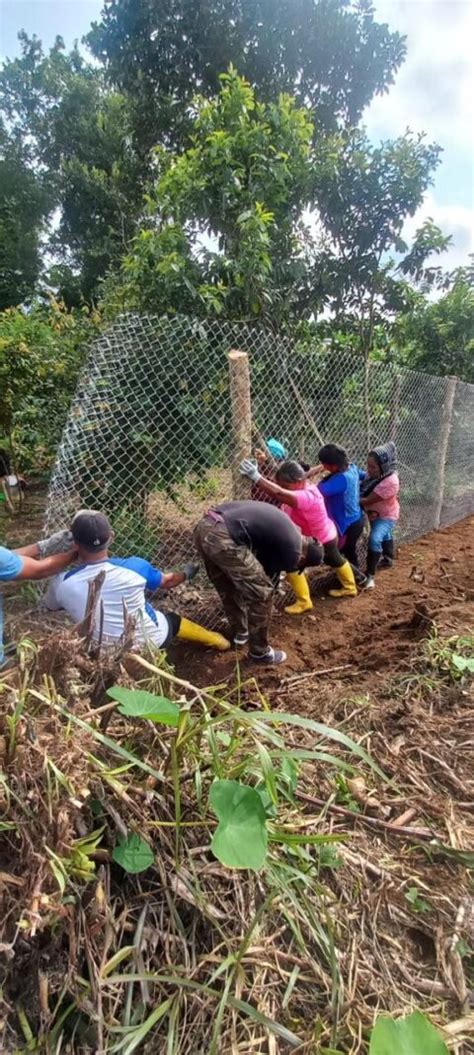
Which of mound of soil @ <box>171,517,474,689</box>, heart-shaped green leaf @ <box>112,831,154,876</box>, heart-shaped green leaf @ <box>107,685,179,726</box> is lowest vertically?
mound of soil @ <box>171,517,474,689</box>

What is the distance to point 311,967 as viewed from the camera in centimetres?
93

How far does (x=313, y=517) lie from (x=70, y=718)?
10.1 ft

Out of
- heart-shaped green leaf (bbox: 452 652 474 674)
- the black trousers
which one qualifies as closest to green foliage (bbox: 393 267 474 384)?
the black trousers

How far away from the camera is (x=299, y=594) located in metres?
4.05

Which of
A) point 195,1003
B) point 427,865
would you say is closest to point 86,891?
point 195,1003

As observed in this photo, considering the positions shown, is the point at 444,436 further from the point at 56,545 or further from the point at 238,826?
the point at 238,826

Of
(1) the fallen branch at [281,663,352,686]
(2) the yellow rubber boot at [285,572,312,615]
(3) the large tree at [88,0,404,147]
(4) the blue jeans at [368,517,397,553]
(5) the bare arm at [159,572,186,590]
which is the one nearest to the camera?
(1) the fallen branch at [281,663,352,686]

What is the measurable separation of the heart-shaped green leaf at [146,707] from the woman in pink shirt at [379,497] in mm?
3797

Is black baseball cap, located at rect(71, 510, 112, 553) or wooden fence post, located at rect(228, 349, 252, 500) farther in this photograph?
wooden fence post, located at rect(228, 349, 252, 500)

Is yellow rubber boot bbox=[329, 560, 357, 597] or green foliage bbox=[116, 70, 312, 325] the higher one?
green foliage bbox=[116, 70, 312, 325]

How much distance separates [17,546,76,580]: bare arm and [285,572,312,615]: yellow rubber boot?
1.89m

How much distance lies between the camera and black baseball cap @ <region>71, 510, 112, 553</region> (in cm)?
253

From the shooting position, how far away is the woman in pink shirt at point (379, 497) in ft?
14.9

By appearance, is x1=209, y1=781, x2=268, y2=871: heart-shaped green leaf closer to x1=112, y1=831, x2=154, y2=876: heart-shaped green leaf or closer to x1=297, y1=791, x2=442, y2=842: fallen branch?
x1=112, y1=831, x2=154, y2=876: heart-shaped green leaf
